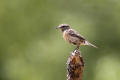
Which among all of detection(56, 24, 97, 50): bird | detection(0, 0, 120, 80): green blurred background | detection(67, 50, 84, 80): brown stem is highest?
detection(0, 0, 120, 80): green blurred background

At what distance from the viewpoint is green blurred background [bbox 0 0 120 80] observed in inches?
637

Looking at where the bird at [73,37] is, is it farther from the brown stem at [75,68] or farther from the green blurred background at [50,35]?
the green blurred background at [50,35]

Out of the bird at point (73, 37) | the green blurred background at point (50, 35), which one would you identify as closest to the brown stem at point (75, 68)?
the bird at point (73, 37)

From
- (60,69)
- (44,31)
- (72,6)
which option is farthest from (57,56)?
(72,6)

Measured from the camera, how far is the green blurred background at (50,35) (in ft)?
53.1

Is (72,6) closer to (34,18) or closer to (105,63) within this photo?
(34,18)

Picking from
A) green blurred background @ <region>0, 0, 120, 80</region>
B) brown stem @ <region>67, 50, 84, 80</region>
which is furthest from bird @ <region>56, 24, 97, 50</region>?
green blurred background @ <region>0, 0, 120, 80</region>

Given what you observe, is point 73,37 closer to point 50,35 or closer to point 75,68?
point 75,68

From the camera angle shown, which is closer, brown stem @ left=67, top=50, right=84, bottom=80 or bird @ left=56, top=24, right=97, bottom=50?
brown stem @ left=67, top=50, right=84, bottom=80

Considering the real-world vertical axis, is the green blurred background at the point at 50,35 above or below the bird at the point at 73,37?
above

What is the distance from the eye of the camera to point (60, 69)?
1608cm

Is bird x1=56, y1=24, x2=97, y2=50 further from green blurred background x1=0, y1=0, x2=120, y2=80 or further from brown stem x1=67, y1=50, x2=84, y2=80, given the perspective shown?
green blurred background x1=0, y1=0, x2=120, y2=80

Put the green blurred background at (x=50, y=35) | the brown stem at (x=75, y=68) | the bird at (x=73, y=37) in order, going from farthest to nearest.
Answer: the green blurred background at (x=50, y=35)
the bird at (x=73, y=37)
the brown stem at (x=75, y=68)

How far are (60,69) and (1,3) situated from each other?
309 centimetres
